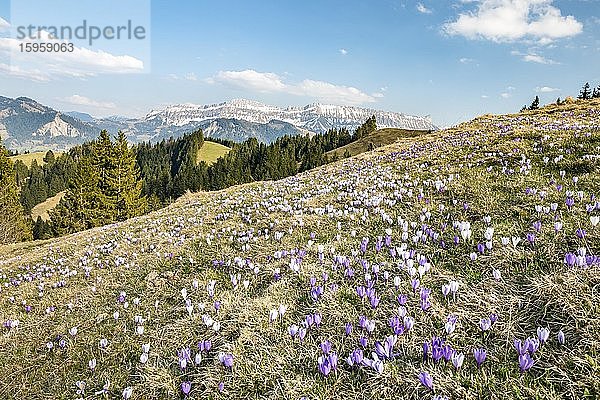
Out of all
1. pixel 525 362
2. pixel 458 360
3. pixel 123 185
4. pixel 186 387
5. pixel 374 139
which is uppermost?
pixel 374 139

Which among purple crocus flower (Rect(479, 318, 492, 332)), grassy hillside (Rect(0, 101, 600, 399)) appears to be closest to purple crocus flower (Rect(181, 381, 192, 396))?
grassy hillside (Rect(0, 101, 600, 399))

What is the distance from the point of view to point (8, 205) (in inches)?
1617

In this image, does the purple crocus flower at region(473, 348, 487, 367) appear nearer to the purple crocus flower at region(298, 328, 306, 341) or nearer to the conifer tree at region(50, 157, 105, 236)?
the purple crocus flower at region(298, 328, 306, 341)

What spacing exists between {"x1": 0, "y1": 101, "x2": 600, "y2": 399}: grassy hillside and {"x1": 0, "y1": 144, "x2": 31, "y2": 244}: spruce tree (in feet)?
134

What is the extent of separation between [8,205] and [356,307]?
50441mm

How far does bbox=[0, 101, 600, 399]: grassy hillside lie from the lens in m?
3.19

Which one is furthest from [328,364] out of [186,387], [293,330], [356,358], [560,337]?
[560,337]

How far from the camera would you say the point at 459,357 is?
9.87 feet

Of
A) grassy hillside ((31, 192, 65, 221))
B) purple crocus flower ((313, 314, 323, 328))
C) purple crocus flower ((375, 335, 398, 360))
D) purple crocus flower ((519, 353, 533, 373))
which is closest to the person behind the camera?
purple crocus flower ((519, 353, 533, 373))

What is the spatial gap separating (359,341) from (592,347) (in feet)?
6.52

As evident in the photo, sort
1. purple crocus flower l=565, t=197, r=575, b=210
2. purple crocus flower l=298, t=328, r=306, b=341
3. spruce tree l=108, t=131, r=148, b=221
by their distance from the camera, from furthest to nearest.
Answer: spruce tree l=108, t=131, r=148, b=221
purple crocus flower l=565, t=197, r=575, b=210
purple crocus flower l=298, t=328, r=306, b=341

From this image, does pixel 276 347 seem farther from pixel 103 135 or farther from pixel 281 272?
pixel 103 135

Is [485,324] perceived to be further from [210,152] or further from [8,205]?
[210,152]

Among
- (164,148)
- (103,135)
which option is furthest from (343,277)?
(164,148)
